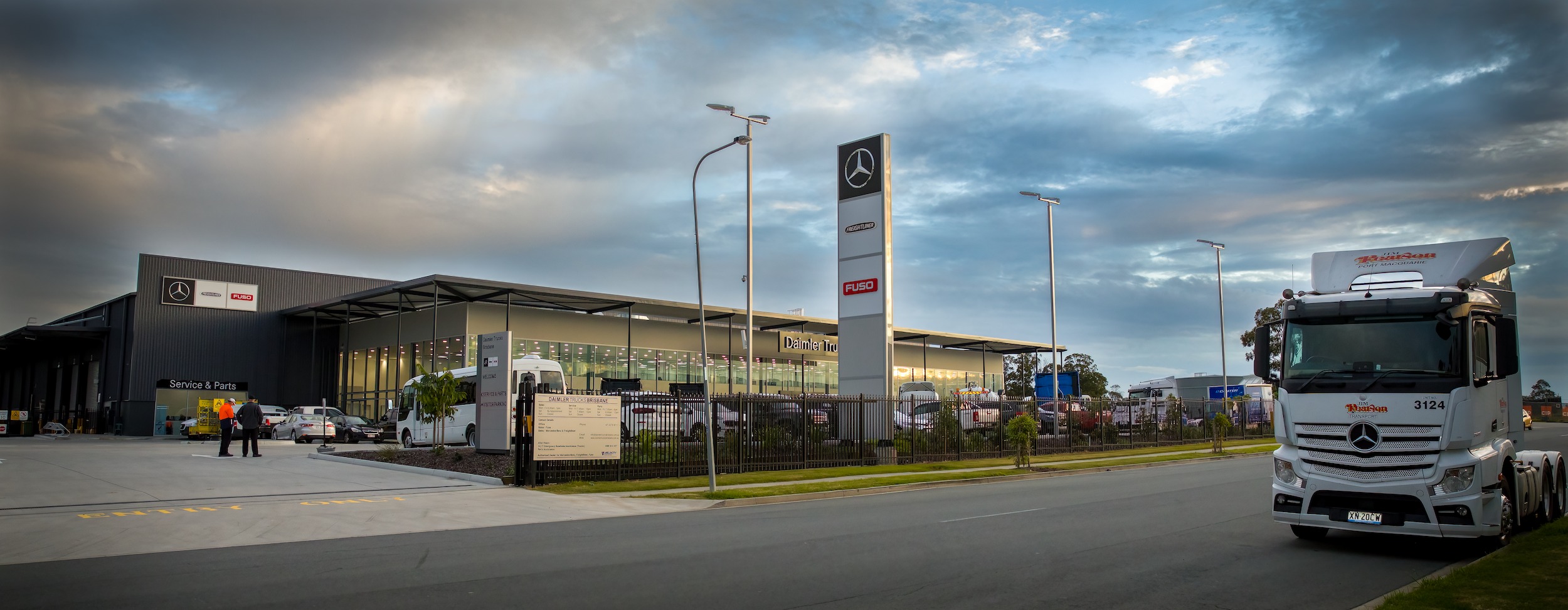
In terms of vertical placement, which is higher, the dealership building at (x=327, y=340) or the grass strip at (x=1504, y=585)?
the dealership building at (x=327, y=340)

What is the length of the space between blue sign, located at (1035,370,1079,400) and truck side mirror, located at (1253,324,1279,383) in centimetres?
4465

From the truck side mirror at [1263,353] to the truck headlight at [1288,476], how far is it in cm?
92

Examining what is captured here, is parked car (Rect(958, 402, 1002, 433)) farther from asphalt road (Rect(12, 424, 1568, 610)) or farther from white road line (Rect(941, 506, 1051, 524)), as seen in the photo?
asphalt road (Rect(12, 424, 1568, 610))

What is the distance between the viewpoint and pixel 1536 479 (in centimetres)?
1174

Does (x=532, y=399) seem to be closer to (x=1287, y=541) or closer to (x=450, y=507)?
(x=450, y=507)

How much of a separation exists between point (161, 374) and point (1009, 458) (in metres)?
47.6

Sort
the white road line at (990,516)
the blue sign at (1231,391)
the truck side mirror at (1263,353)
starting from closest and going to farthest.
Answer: the truck side mirror at (1263,353), the white road line at (990,516), the blue sign at (1231,391)

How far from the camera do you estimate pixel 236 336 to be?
189ft

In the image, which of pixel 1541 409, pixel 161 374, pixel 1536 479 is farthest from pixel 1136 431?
pixel 1541 409

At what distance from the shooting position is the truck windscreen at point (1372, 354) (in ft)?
33.0

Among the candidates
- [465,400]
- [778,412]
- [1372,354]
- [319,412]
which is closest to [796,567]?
[1372,354]

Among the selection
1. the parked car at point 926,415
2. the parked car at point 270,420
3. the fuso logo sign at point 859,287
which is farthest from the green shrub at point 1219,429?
the parked car at point 270,420

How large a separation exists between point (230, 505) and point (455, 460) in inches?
329

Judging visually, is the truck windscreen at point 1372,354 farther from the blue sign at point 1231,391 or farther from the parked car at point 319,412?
the blue sign at point 1231,391
